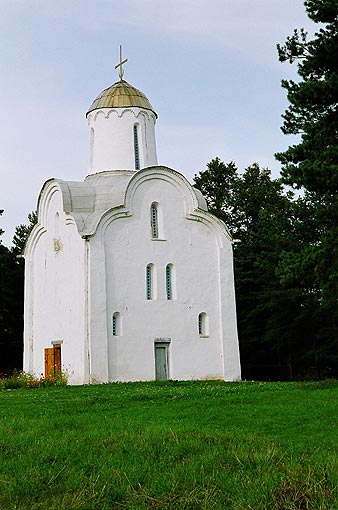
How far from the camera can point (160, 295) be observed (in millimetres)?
24938

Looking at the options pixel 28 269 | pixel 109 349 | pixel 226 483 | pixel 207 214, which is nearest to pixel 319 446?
pixel 226 483

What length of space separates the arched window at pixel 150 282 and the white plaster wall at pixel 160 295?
0.19 metres

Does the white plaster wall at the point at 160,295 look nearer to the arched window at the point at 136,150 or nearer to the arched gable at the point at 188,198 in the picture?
the arched gable at the point at 188,198

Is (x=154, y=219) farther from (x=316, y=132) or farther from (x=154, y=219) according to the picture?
(x=316, y=132)

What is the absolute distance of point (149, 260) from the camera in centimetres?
2508

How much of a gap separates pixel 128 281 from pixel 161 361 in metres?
3.20

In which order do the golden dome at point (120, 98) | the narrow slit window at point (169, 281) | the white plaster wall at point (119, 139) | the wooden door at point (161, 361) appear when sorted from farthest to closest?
the golden dome at point (120, 98) < the white plaster wall at point (119, 139) < the narrow slit window at point (169, 281) < the wooden door at point (161, 361)

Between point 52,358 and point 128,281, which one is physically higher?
point 128,281

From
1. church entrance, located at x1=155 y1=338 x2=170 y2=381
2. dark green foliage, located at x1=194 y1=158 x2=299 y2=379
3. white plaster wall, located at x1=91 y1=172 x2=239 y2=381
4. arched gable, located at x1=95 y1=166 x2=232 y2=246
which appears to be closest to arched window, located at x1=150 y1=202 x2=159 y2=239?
white plaster wall, located at x1=91 y1=172 x2=239 y2=381

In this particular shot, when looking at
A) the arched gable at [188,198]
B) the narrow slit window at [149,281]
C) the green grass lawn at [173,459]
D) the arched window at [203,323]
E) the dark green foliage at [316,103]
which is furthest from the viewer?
the arched gable at [188,198]

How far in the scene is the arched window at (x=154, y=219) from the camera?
25672 millimetres

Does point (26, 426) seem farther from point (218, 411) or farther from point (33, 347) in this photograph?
point (33, 347)

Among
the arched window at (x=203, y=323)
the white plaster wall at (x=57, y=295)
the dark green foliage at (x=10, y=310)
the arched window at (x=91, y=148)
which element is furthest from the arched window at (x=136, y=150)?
the dark green foliage at (x=10, y=310)

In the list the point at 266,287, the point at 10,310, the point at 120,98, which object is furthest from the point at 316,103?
the point at 10,310
